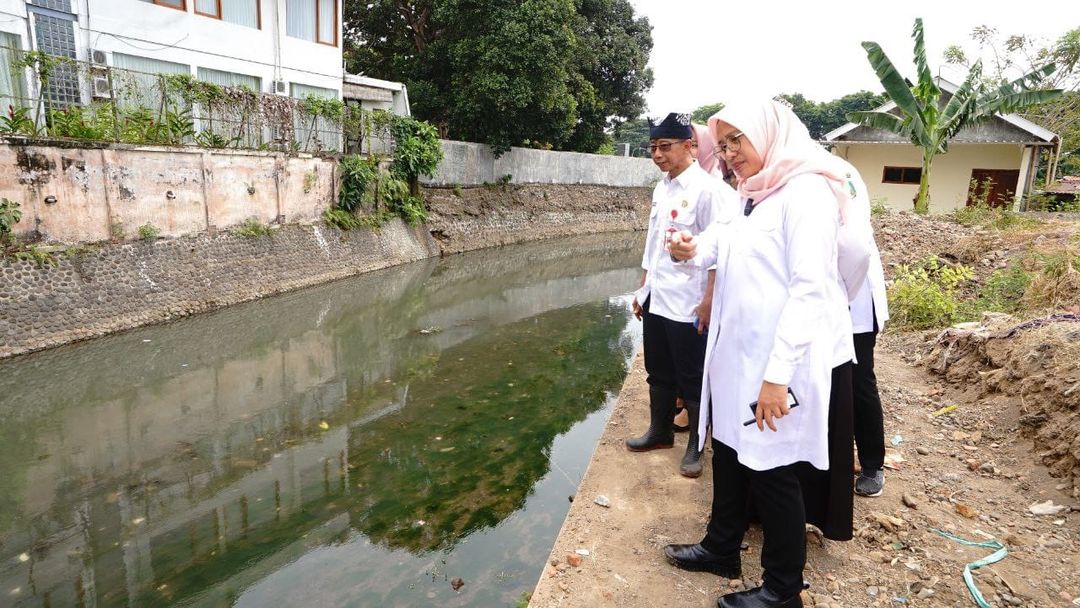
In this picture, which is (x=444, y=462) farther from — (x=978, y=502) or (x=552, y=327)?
(x=552, y=327)

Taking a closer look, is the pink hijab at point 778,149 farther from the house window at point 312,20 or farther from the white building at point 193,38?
the house window at point 312,20

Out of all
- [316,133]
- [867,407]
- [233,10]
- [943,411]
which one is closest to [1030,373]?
[943,411]

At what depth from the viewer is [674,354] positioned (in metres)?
3.31

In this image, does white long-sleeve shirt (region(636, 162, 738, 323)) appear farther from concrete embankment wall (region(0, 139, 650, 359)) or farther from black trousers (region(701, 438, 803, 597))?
concrete embankment wall (region(0, 139, 650, 359))

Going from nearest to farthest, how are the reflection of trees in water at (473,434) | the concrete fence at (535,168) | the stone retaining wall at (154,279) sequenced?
the reflection of trees in water at (473,434)
the stone retaining wall at (154,279)
the concrete fence at (535,168)

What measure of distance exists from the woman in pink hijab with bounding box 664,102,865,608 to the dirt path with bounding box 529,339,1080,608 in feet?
1.33

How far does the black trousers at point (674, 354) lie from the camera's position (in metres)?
3.24

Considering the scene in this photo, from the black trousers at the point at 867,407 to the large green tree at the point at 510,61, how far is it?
45.2 ft

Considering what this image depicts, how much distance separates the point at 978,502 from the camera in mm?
2992

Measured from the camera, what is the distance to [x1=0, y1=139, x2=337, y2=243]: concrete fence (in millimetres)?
7117

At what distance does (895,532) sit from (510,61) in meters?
14.4

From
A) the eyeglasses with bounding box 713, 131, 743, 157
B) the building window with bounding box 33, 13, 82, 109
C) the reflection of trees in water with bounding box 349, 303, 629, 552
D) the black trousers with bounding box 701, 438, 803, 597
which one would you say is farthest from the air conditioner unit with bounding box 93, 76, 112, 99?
the black trousers with bounding box 701, 438, 803, 597

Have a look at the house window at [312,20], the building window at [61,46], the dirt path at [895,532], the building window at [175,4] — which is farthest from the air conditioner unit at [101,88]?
the dirt path at [895,532]

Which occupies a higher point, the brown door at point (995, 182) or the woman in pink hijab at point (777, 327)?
the brown door at point (995, 182)
